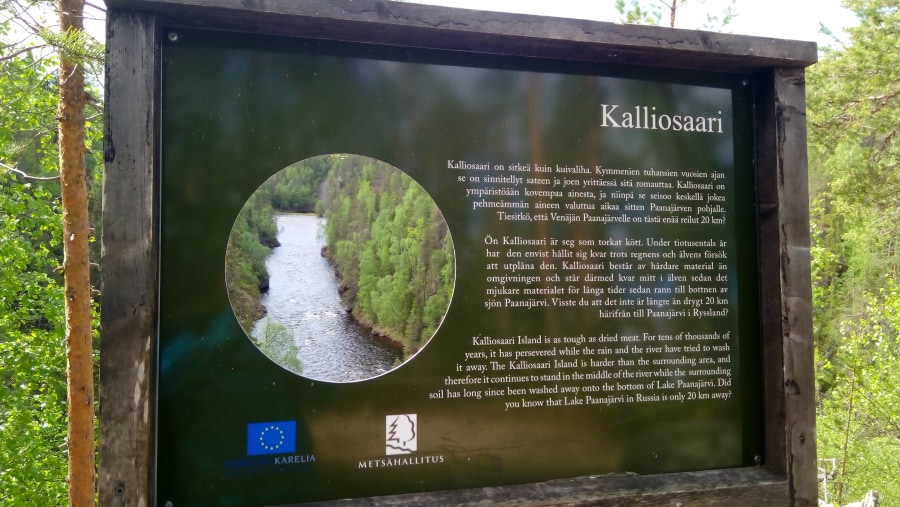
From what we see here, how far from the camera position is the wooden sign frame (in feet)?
5.46

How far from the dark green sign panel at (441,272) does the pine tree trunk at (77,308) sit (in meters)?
4.57

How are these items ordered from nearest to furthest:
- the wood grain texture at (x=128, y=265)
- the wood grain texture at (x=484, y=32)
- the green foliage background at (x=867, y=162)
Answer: the wood grain texture at (x=128, y=265)
the wood grain texture at (x=484, y=32)
the green foliage background at (x=867, y=162)

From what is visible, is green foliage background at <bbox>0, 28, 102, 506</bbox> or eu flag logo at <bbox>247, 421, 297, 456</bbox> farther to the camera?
green foliage background at <bbox>0, 28, 102, 506</bbox>

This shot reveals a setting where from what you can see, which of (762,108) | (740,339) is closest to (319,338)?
Result: (740,339)

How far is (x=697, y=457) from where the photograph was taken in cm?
212

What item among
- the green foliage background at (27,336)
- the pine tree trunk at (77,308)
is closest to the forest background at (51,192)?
the green foliage background at (27,336)

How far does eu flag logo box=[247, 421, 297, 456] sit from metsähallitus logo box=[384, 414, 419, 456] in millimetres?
290

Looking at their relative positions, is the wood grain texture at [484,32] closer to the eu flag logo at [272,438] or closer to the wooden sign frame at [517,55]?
the wooden sign frame at [517,55]

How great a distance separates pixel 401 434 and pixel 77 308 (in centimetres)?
538

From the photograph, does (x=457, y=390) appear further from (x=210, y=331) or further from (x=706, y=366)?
(x=706, y=366)

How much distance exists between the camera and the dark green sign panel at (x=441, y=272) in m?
1.78

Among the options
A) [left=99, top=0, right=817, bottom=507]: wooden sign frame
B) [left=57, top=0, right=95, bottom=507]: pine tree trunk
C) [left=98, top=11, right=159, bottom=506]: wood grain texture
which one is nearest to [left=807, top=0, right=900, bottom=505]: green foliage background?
[left=99, top=0, right=817, bottom=507]: wooden sign frame

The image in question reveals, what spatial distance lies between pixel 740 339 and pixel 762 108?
899mm

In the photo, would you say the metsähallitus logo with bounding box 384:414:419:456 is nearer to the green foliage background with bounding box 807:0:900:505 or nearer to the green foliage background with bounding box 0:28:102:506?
the green foliage background with bounding box 0:28:102:506
